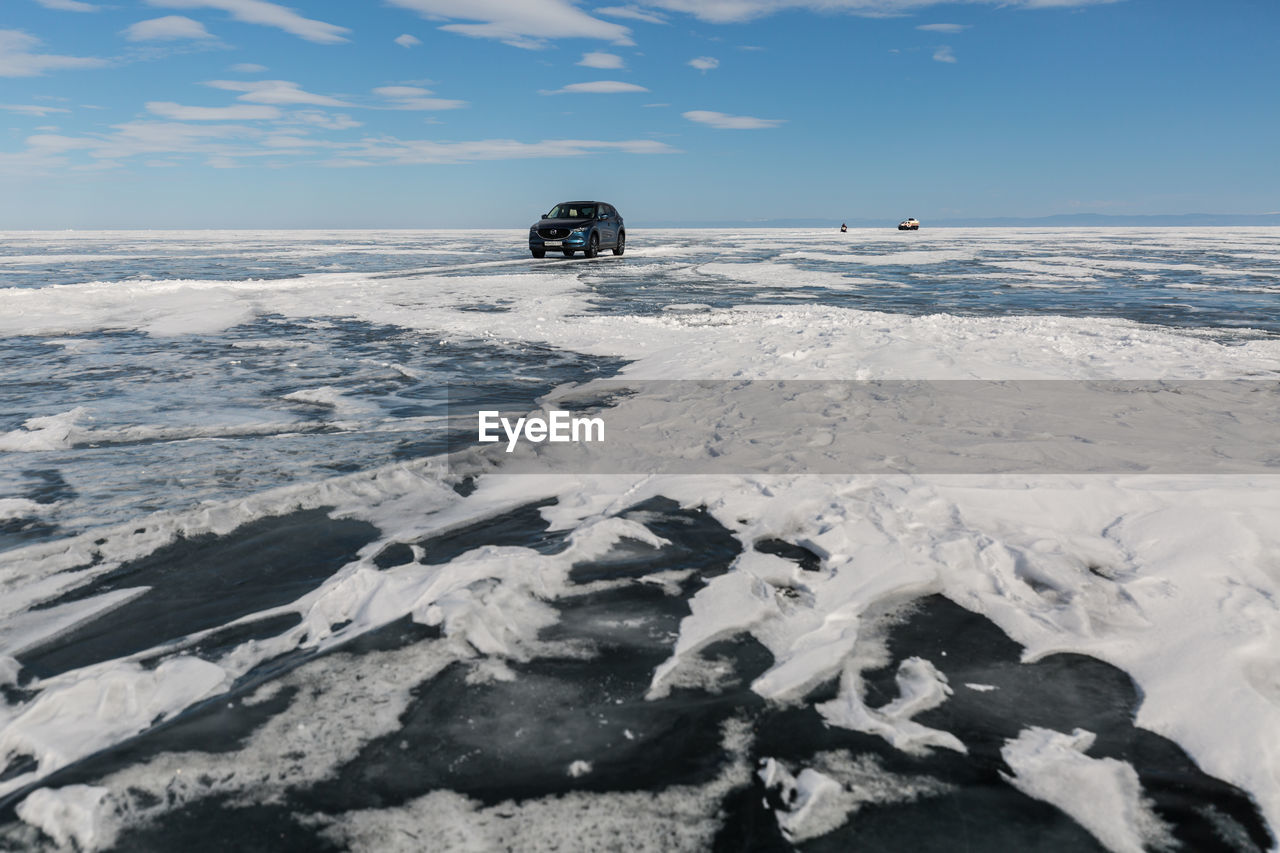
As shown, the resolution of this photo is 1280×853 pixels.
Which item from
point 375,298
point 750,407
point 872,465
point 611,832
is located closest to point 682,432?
point 750,407

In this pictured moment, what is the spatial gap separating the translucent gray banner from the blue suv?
61.1ft

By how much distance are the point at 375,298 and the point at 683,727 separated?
13971mm

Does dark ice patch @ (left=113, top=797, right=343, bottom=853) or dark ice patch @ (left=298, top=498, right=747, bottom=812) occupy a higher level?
dark ice patch @ (left=113, top=797, right=343, bottom=853)

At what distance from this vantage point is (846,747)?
2.10 meters

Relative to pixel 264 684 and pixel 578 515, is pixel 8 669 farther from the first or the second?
pixel 578 515

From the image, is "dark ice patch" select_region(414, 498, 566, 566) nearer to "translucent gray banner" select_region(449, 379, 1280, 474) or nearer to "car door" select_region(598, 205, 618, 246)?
"translucent gray banner" select_region(449, 379, 1280, 474)

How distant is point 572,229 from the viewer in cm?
2456

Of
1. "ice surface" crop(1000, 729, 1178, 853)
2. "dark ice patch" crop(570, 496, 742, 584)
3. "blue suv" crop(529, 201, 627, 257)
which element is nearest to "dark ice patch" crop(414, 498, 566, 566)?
"dark ice patch" crop(570, 496, 742, 584)

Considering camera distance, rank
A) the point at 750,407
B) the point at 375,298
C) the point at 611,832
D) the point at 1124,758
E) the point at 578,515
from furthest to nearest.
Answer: the point at 375,298, the point at 750,407, the point at 578,515, the point at 1124,758, the point at 611,832

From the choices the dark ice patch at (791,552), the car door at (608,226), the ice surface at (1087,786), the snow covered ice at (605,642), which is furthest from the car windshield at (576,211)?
the ice surface at (1087,786)

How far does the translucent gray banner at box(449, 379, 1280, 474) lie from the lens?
4.49 meters

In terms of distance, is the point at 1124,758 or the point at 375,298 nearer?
the point at 1124,758

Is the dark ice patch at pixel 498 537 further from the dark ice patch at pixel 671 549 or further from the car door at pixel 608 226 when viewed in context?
the car door at pixel 608 226

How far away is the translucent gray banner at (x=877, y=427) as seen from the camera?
4492 mm
